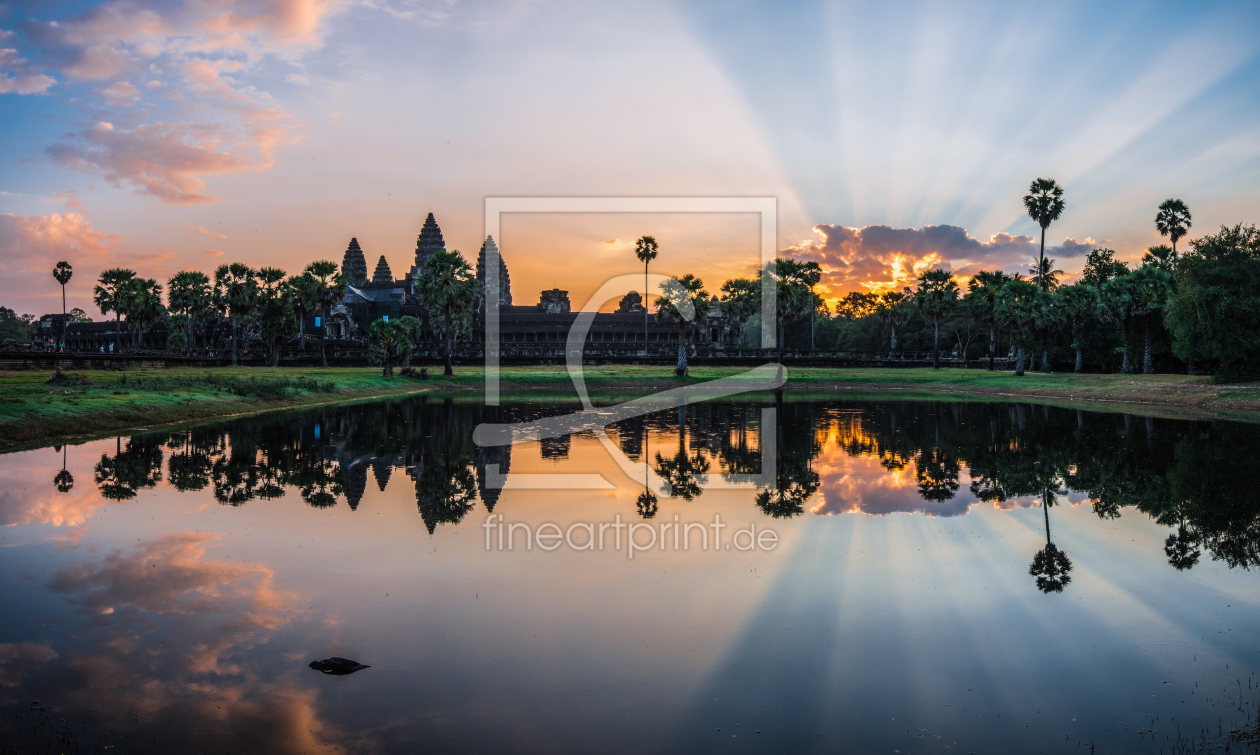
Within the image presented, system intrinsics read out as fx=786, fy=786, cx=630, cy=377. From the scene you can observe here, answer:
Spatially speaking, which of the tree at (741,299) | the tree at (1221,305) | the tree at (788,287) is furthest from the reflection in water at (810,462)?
the tree at (741,299)

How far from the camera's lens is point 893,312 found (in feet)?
320

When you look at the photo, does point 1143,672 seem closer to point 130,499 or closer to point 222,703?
point 222,703

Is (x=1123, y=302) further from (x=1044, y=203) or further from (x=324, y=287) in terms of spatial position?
(x=324, y=287)

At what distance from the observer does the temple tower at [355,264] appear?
13375 cm

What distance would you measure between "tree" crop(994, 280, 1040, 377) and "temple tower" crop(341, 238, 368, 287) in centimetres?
10114

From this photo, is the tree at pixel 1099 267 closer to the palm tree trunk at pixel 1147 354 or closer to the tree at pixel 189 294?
the palm tree trunk at pixel 1147 354

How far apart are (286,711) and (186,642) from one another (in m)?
2.39

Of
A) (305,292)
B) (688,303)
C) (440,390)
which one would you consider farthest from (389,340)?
(688,303)

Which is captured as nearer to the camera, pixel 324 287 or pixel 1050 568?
pixel 1050 568

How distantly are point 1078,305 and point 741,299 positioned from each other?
4084cm

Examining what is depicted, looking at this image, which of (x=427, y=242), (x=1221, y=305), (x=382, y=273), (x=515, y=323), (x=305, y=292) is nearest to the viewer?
(x=1221, y=305)

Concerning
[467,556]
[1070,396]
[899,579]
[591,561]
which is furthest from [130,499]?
[1070,396]

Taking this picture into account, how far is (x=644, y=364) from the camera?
80375 mm

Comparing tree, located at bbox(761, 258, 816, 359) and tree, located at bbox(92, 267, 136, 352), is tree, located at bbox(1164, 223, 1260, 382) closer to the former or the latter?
tree, located at bbox(761, 258, 816, 359)
